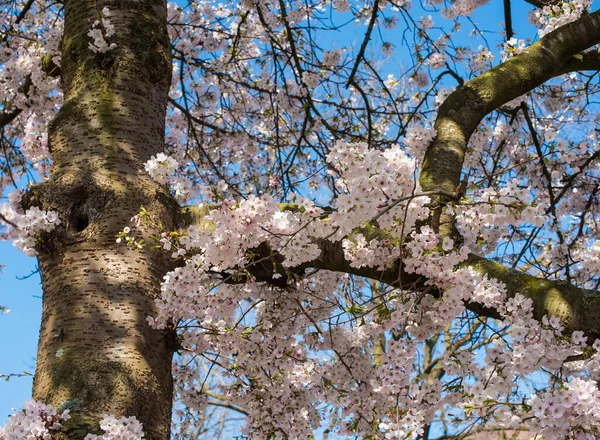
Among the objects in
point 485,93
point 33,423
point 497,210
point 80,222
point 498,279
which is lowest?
point 33,423

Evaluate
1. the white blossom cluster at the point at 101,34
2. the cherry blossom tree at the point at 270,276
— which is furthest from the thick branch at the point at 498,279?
the white blossom cluster at the point at 101,34

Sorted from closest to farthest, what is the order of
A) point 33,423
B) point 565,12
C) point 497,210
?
point 33,423
point 497,210
point 565,12

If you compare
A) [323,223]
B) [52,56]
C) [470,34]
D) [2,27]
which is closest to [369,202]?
[323,223]

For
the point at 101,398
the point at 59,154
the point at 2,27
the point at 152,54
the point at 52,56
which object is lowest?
the point at 101,398

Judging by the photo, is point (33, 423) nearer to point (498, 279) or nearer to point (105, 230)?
point (105, 230)

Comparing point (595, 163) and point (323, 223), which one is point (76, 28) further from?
point (595, 163)

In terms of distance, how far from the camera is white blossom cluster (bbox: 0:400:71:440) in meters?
1.83

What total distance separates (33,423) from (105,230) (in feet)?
2.67

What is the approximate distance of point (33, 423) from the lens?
1846mm

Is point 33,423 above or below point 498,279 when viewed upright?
below

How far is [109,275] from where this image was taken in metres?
2.29

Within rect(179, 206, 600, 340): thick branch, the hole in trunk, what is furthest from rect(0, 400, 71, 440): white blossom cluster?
rect(179, 206, 600, 340): thick branch

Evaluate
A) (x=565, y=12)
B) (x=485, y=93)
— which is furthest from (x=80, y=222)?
(x=565, y=12)

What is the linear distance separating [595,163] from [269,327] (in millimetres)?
3569
